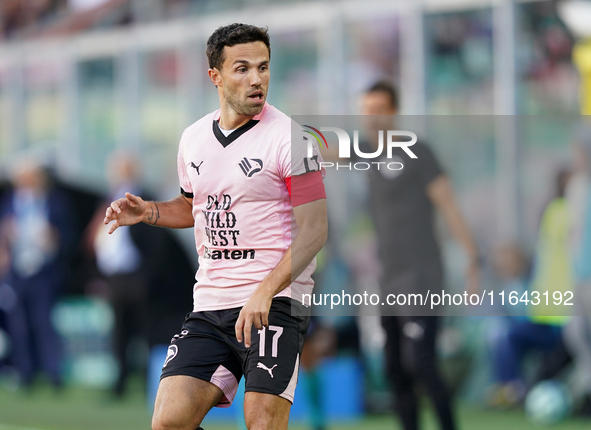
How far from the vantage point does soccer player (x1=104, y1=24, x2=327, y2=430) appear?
4156 millimetres

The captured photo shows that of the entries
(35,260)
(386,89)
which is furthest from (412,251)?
(35,260)

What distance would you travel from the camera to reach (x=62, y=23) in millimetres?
14102

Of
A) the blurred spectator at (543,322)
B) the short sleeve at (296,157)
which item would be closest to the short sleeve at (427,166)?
the blurred spectator at (543,322)

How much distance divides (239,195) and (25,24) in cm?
1131

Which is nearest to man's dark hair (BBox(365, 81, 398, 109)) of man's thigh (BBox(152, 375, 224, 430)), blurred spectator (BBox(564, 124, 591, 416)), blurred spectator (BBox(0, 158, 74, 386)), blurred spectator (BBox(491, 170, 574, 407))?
blurred spectator (BBox(491, 170, 574, 407))

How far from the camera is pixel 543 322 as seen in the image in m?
8.29

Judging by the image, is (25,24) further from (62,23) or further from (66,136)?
(66,136)

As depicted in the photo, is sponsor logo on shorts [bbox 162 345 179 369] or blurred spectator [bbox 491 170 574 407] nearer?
sponsor logo on shorts [bbox 162 345 179 369]

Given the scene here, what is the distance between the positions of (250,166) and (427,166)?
2637 mm

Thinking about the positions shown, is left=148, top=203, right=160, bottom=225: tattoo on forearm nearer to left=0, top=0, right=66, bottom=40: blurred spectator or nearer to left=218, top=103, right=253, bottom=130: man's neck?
left=218, top=103, right=253, bottom=130: man's neck

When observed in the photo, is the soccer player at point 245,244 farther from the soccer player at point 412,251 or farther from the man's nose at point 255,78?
the soccer player at point 412,251

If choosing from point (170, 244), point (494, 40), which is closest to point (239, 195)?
point (494, 40)

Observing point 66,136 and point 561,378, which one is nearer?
point 561,378

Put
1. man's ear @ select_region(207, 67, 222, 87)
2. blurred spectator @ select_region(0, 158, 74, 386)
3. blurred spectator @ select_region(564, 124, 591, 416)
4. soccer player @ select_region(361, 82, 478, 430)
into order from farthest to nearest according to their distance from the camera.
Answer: blurred spectator @ select_region(0, 158, 74, 386) < blurred spectator @ select_region(564, 124, 591, 416) < soccer player @ select_region(361, 82, 478, 430) < man's ear @ select_region(207, 67, 222, 87)
